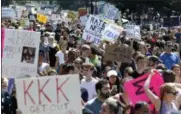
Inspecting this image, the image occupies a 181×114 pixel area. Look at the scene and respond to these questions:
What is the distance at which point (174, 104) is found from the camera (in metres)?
7.94

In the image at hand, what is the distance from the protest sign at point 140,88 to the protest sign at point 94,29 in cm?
801

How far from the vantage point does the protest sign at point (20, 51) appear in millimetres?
9516

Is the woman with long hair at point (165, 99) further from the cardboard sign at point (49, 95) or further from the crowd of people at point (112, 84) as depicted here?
the cardboard sign at point (49, 95)

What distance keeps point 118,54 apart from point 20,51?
321 centimetres

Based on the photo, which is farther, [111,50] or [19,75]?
[111,50]

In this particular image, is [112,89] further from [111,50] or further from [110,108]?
[111,50]

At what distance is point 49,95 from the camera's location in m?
6.83

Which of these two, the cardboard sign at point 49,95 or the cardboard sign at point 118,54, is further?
the cardboard sign at point 118,54

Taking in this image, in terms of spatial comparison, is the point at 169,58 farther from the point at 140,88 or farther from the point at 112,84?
the point at 140,88

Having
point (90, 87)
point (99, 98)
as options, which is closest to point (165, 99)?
point (99, 98)

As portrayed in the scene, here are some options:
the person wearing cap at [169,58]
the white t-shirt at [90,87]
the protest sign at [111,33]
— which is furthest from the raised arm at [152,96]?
the protest sign at [111,33]

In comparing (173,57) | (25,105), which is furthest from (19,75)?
(173,57)

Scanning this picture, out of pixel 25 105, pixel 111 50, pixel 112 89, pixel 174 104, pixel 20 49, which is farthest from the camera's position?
pixel 111 50

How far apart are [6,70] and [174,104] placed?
2.66 m
